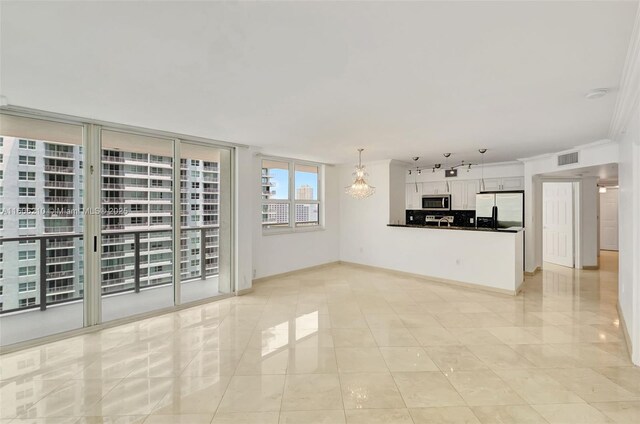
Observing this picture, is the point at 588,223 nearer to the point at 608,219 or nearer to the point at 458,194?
the point at 458,194

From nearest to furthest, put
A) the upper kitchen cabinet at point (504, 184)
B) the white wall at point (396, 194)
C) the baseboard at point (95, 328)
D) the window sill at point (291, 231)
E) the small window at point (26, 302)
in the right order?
the baseboard at point (95, 328) < the small window at point (26, 302) < the window sill at point (291, 231) < the white wall at point (396, 194) < the upper kitchen cabinet at point (504, 184)

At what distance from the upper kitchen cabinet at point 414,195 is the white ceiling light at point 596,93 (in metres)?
5.73

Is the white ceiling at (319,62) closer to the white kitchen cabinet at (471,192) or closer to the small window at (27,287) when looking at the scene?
the small window at (27,287)

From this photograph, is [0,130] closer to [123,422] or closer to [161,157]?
[161,157]

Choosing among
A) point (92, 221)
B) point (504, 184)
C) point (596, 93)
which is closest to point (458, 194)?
point (504, 184)

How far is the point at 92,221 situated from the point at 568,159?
779cm

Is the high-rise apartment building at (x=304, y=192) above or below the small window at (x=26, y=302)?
above

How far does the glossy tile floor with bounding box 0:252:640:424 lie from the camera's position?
2133 millimetres

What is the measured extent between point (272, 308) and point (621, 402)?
375 centimetres

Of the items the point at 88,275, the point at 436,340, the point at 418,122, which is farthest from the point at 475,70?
the point at 88,275

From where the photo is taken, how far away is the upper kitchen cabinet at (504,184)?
22.5ft

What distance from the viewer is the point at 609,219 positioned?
31.8ft

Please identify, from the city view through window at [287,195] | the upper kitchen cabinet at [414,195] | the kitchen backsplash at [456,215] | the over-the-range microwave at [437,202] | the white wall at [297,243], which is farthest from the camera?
the upper kitchen cabinet at [414,195]

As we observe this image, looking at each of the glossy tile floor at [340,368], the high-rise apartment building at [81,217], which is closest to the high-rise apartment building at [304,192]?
the high-rise apartment building at [81,217]
